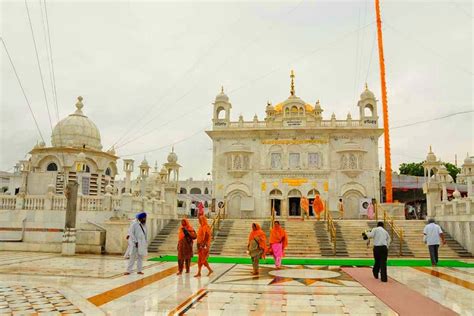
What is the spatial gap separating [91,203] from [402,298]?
565 inches

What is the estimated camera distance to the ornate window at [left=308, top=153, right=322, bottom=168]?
98.6 feet

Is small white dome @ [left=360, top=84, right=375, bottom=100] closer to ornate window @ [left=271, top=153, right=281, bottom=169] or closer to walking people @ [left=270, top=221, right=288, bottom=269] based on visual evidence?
ornate window @ [left=271, top=153, right=281, bottom=169]

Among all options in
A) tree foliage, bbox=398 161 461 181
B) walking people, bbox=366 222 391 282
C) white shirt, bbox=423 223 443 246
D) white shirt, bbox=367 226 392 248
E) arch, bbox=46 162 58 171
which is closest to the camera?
walking people, bbox=366 222 391 282

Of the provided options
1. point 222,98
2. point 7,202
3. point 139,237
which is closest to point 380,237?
point 139,237

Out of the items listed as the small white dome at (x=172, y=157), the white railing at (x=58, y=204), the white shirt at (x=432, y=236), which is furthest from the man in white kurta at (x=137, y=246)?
the small white dome at (x=172, y=157)

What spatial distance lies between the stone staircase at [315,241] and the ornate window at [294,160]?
10543 mm

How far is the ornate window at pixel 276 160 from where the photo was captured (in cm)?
3047

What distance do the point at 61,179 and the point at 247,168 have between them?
1370 cm

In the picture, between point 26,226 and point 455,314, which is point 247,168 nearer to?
point 26,226

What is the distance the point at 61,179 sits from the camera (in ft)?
96.2

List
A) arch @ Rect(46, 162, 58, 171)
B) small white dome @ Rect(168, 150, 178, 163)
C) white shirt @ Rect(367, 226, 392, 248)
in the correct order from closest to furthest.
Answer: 1. white shirt @ Rect(367, 226, 392, 248)
2. small white dome @ Rect(168, 150, 178, 163)
3. arch @ Rect(46, 162, 58, 171)

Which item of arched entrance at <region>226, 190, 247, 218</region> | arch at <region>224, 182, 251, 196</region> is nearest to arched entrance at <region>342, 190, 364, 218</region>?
arch at <region>224, 182, 251, 196</region>

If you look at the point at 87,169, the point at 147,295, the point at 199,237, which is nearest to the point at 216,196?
the point at 87,169

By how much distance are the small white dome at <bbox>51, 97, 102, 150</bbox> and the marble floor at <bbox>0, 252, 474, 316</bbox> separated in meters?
23.6
